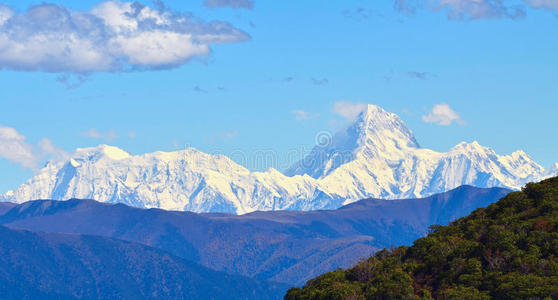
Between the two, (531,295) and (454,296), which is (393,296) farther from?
(531,295)

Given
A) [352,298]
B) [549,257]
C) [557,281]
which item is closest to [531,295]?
[557,281]

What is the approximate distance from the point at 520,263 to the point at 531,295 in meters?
16.4

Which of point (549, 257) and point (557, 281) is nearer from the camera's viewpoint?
point (557, 281)

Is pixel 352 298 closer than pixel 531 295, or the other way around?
pixel 531 295

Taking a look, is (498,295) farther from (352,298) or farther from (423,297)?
(352,298)

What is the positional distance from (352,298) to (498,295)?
90.2ft

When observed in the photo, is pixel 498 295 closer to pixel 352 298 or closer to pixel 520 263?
pixel 520 263

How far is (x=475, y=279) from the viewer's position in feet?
651

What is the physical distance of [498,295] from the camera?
7470 inches

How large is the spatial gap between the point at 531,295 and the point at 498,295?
9.12 meters

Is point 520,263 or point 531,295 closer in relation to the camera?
point 531,295

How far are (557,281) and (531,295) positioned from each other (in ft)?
20.2

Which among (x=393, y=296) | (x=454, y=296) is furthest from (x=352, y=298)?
(x=454, y=296)

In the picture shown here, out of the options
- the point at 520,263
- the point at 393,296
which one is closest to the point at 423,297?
the point at 393,296
